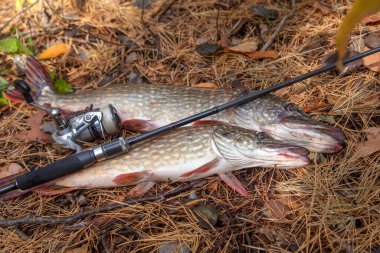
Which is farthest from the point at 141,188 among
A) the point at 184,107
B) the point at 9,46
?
the point at 9,46

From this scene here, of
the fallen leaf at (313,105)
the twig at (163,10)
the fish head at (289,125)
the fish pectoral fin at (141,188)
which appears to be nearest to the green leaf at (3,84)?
the twig at (163,10)

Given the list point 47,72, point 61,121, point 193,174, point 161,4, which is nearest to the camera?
point 193,174

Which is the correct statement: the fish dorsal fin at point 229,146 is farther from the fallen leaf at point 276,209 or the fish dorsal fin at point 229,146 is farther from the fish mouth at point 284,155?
the fallen leaf at point 276,209

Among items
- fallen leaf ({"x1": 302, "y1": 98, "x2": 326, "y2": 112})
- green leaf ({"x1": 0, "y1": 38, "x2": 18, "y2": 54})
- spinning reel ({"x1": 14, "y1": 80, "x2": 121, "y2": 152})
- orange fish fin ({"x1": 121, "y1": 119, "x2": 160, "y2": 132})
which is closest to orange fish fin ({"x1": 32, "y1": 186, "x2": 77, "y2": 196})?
spinning reel ({"x1": 14, "y1": 80, "x2": 121, "y2": 152})

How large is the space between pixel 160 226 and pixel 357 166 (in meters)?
1.42

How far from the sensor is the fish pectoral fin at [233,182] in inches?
99.4

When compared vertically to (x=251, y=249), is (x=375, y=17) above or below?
above

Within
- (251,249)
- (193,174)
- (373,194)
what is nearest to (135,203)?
(193,174)

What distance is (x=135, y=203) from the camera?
8.53 ft

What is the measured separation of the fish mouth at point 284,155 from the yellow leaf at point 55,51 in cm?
256

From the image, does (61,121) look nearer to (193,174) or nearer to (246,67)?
(193,174)

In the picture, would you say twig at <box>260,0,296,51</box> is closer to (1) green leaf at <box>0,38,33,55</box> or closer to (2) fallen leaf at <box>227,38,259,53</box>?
(2) fallen leaf at <box>227,38,259,53</box>

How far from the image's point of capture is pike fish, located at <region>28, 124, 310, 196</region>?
2.59m

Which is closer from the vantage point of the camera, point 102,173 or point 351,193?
point 351,193
